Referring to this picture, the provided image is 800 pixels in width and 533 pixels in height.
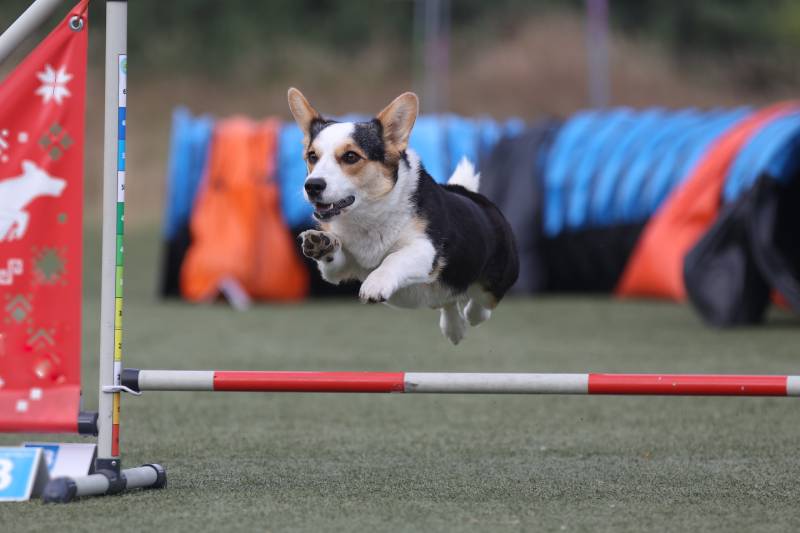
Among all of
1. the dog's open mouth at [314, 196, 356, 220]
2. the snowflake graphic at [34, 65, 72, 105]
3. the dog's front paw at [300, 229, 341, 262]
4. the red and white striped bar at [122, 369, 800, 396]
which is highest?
the snowflake graphic at [34, 65, 72, 105]

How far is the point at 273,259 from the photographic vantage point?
12.2 m

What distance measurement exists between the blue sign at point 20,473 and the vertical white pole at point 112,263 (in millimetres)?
189

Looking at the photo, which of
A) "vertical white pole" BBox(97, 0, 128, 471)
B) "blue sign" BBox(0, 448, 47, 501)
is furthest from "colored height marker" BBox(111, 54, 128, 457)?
"blue sign" BBox(0, 448, 47, 501)

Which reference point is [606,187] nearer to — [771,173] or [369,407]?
[771,173]

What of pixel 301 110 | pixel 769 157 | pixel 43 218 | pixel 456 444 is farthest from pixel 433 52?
pixel 43 218

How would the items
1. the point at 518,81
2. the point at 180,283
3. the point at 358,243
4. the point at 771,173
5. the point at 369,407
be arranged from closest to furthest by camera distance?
1. the point at 358,243
2. the point at 369,407
3. the point at 771,173
4. the point at 180,283
5. the point at 518,81

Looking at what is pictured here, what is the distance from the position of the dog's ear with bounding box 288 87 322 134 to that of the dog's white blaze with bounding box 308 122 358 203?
0.13 metres

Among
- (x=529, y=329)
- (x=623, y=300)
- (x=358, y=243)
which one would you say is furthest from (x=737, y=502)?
(x=623, y=300)

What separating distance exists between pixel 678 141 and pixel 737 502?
8.67m

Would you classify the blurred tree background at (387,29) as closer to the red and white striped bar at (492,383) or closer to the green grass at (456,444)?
the green grass at (456,444)

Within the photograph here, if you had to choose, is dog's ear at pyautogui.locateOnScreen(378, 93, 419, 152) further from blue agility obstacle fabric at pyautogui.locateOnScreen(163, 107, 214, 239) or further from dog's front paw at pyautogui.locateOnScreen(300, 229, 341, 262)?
blue agility obstacle fabric at pyautogui.locateOnScreen(163, 107, 214, 239)

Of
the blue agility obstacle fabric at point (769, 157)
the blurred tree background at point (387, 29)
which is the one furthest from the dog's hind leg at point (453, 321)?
the blurred tree background at point (387, 29)

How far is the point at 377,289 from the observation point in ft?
12.9

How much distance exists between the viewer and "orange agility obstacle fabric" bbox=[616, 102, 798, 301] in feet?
35.4
